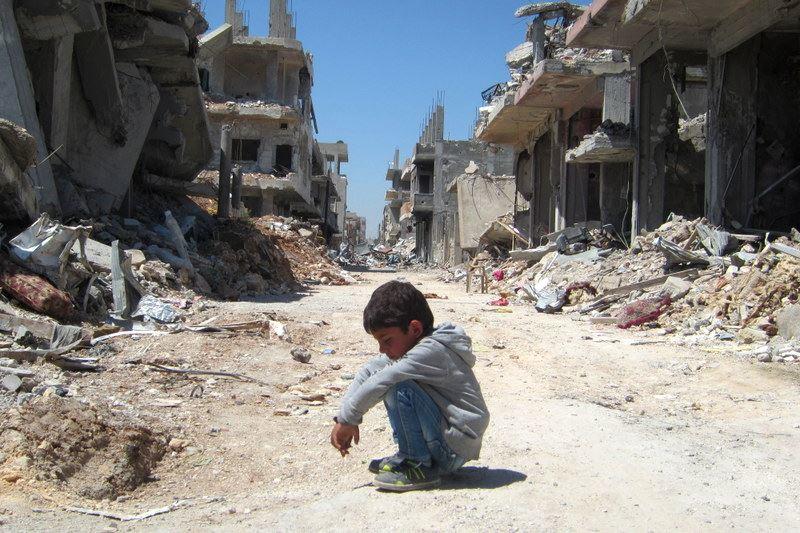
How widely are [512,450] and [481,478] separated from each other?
53cm

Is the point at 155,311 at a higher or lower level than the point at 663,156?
lower

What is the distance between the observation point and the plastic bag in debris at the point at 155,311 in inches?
299

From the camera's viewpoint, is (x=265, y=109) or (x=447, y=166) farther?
(x=447, y=166)

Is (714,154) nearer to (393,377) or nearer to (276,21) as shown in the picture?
(393,377)

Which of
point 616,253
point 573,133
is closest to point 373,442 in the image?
point 616,253

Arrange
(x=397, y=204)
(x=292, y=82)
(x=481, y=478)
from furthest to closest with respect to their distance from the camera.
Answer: (x=397, y=204)
(x=292, y=82)
(x=481, y=478)

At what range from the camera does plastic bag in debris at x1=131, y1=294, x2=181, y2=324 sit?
759 centimetres

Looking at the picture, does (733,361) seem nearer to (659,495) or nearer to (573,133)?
(659,495)

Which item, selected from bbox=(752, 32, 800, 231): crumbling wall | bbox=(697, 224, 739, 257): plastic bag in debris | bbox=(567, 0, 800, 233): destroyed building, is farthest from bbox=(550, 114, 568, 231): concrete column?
bbox=(697, 224, 739, 257): plastic bag in debris

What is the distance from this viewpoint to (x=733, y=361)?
6512 mm

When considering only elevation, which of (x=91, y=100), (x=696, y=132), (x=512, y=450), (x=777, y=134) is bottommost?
(x=512, y=450)

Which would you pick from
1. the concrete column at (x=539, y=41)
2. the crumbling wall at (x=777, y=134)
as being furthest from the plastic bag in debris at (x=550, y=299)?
the concrete column at (x=539, y=41)

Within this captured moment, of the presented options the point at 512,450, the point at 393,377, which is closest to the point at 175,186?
the point at 512,450

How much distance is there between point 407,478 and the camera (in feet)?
10.1
